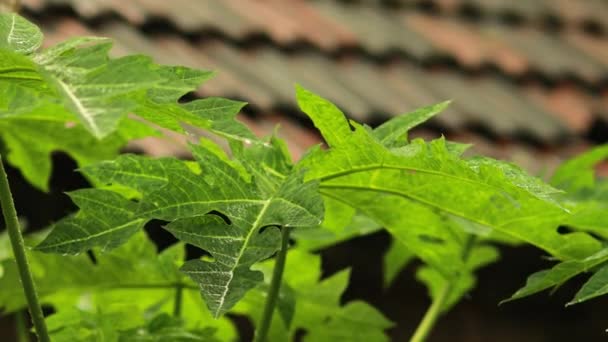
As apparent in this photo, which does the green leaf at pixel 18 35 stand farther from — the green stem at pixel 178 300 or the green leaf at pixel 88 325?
the green stem at pixel 178 300

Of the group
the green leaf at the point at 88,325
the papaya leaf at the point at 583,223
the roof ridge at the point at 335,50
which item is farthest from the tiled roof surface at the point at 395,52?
the green leaf at the point at 88,325

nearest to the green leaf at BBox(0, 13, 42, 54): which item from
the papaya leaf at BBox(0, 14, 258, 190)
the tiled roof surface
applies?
the papaya leaf at BBox(0, 14, 258, 190)

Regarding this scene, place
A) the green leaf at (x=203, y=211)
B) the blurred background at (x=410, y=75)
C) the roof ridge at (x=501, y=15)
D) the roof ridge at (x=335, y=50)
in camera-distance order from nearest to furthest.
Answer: the green leaf at (x=203, y=211) < the blurred background at (x=410, y=75) < the roof ridge at (x=335, y=50) < the roof ridge at (x=501, y=15)

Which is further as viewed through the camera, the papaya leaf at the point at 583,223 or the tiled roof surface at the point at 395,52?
the tiled roof surface at the point at 395,52

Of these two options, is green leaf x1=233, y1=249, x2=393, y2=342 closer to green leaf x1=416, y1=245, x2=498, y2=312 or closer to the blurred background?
green leaf x1=416, y1=245, x2=498, y2=312

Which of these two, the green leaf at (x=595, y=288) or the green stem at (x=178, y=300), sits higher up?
the green leaf at (x=595, y=288)

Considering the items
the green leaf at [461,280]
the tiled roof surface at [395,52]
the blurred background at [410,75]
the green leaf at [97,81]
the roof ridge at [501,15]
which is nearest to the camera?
the green leaf at [97,81]

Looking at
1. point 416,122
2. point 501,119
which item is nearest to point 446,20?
point 501,119

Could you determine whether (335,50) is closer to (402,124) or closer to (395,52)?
(395,52)
